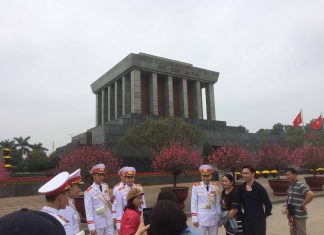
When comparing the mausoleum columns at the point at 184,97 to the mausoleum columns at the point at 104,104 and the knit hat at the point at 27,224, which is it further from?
the knit hat at the point at 27,224

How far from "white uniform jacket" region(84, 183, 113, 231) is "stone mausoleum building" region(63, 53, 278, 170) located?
30.0m

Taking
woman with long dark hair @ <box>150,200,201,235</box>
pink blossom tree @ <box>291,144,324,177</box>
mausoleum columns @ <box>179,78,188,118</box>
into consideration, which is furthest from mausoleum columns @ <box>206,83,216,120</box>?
woman with long dark hair @ <box>150,200,201,235</box>

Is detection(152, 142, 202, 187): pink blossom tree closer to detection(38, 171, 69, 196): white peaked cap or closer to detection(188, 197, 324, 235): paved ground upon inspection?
detection(188, 197, 324, 235): paved ground

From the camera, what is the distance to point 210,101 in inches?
2154

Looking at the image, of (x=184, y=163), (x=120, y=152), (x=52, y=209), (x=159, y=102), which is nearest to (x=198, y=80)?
(x=159, y=102)

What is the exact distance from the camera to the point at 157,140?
28672 millimetres

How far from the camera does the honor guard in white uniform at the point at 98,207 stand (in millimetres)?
6156

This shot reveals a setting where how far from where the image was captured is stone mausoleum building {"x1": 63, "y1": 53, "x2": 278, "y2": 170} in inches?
1703

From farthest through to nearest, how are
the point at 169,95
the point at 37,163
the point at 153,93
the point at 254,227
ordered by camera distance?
the point at 169,95 < the point at 153,93 < the point at 37,163 < the point at 254,227

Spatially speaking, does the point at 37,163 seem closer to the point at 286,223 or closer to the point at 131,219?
the point at 286,223

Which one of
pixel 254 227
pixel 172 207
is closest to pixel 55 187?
pixel 172 207

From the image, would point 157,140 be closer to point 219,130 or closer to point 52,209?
point 219,130

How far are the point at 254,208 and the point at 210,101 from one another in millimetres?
49883

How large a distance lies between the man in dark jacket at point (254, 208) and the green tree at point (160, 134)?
22170mm
